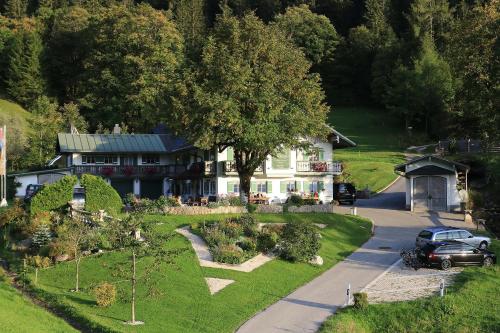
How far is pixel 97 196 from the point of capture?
40.3 m

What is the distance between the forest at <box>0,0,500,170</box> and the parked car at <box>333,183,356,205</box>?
814cm

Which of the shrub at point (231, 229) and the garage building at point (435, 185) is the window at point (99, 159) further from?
the shrub at point (231, 229)

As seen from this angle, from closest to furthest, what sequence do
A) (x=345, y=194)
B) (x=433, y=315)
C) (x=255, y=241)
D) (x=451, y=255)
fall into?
(x=433, y=315) → (x=451, y=255) → (x=255, y=241) → (x=345, y=194)

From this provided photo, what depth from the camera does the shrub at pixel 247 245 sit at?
109 ft

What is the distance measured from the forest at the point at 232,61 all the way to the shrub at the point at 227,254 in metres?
12.8

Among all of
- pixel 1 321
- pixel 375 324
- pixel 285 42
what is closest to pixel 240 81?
pixel 285 42

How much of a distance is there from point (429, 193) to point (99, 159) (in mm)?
31227

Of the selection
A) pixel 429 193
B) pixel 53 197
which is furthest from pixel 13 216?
pixel 429 193

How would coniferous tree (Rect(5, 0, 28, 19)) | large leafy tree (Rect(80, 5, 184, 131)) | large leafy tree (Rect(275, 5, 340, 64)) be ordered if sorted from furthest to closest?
large leafy tree (Rect(275, 5, 340, 64)) → coniferous tree (Rect(5, 0, 28, 19)) → large leafy tree (Rect(80, 5, 184, 131))

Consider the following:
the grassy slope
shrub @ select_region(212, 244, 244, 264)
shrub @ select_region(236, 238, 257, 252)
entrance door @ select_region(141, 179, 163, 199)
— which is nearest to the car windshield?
shrub @ select_region(236, 238, 257, 252)

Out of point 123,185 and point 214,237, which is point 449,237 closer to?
point 214,237

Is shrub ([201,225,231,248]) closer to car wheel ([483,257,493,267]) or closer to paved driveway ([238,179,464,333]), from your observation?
paved driveway ([238,179,464,333])

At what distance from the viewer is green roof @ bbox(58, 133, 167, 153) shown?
6194 centimetres

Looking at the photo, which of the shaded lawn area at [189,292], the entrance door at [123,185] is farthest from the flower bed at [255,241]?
the entrance door at [123,185]
